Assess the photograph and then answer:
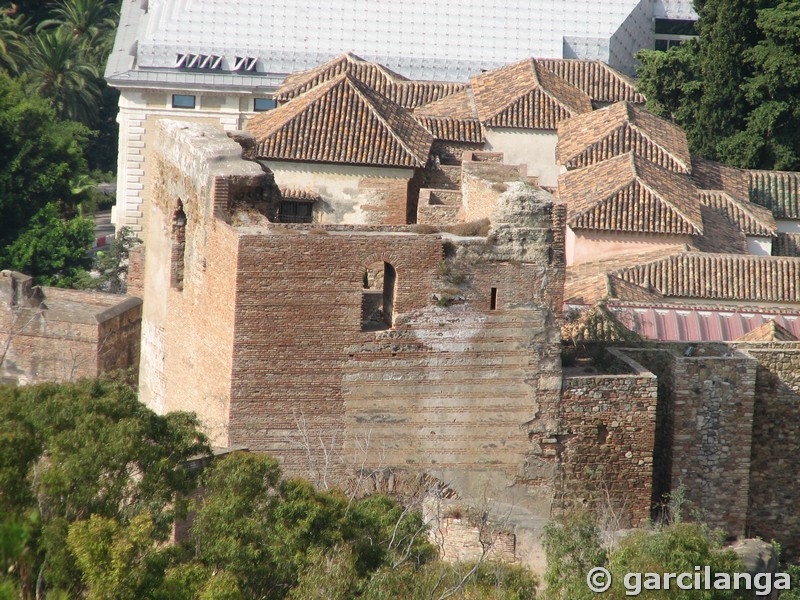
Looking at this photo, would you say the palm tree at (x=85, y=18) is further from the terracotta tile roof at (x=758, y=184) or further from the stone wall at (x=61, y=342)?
the stone wall at (x=61, y=342)

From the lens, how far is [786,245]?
4572 centimetres

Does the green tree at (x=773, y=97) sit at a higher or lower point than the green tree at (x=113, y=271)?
higher

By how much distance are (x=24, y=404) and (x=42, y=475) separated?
1.47 m

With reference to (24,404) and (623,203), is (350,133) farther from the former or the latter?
(24,404)

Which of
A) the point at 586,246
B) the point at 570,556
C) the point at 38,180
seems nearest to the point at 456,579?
the point at 570,556

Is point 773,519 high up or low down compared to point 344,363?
down

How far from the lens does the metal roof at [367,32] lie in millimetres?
61562

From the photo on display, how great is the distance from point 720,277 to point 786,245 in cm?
802

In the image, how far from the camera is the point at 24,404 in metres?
18.3

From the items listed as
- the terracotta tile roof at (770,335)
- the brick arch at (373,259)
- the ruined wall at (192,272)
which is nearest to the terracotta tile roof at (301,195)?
the ruined wall at (192,272)

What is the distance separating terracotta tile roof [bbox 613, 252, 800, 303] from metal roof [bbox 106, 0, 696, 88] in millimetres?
25500

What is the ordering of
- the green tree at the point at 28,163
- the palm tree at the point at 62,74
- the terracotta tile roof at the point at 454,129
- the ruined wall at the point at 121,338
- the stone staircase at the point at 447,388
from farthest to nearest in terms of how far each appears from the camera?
the palm tree at the point at 62,74, the green tree at the point at 28,163, the terracotta tile roof at the point at 454,129, the ruined wall at the point at 121,338, the stone staircase at the point at 447,388

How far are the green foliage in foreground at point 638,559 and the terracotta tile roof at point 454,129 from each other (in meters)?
21.0

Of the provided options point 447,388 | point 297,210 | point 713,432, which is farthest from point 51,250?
point 447,388
